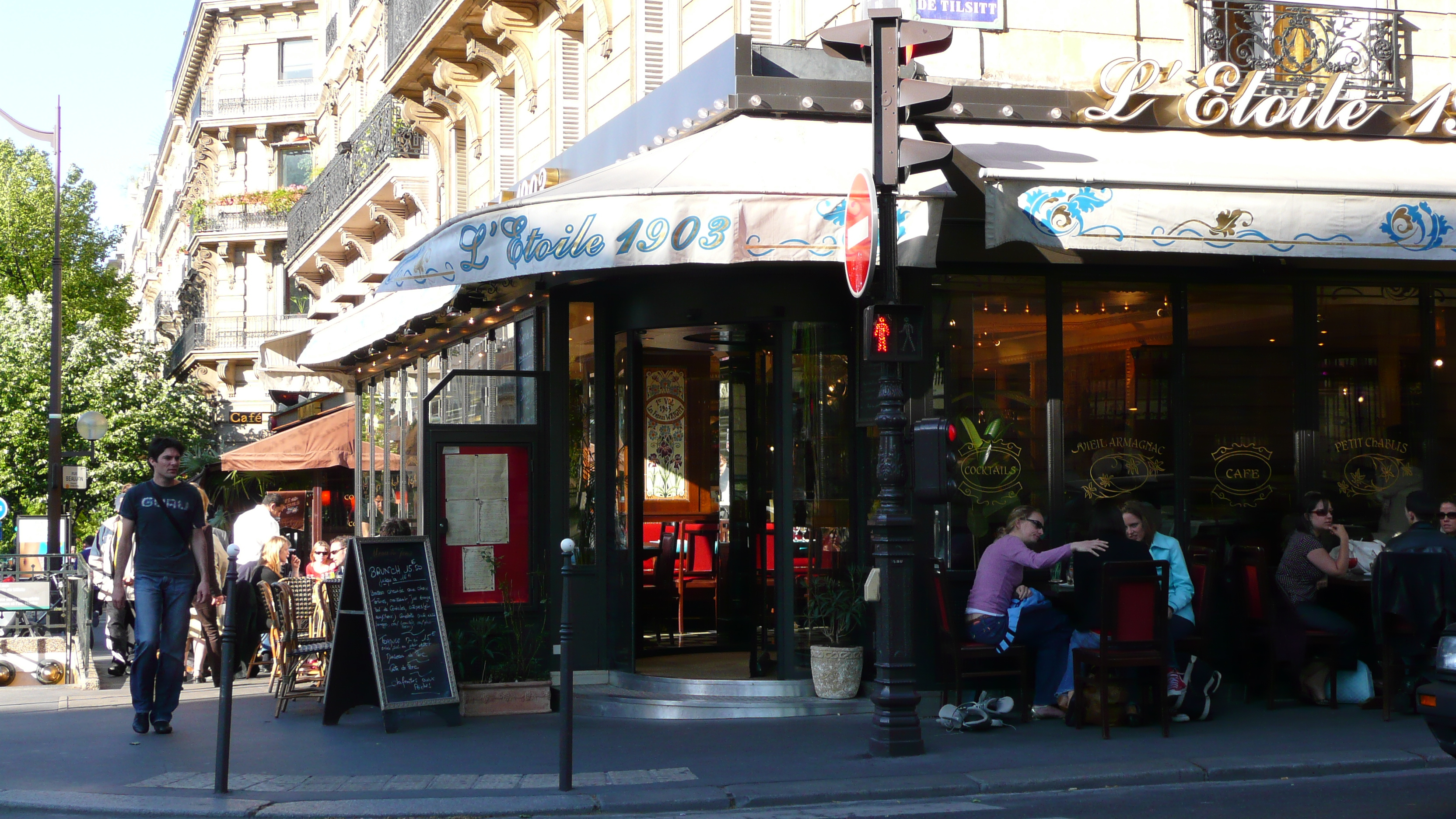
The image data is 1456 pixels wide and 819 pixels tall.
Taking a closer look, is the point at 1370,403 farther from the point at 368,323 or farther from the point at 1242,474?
the point at 368,323

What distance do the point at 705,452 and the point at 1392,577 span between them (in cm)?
609

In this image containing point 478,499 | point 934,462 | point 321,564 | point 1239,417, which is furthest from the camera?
point 321,564

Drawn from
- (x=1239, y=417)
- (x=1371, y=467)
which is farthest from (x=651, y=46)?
(x=1371, y=467)

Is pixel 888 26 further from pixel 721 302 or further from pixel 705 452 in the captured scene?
pixel 705 452

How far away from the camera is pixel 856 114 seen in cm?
1041

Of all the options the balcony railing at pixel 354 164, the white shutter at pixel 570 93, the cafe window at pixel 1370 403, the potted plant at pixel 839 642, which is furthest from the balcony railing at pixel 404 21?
the cafe window at pixel 1370 403

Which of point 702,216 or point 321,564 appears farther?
point 321,564

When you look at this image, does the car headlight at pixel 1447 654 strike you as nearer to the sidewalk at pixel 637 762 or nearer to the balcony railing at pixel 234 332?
the sidewalk at pixel 637 762

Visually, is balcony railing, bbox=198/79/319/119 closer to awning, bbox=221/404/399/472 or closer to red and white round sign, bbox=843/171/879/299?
awning, bbox=221/404/399/472

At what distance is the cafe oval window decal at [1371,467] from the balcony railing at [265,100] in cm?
3826

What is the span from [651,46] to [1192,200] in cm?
588

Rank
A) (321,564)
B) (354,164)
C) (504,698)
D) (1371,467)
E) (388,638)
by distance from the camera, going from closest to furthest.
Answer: (388,638) < (504,698) < (1371,467) < (321,564) < (354,164)

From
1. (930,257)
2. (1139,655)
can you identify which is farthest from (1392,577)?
(930,257)

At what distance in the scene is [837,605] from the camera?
33.1 feet
